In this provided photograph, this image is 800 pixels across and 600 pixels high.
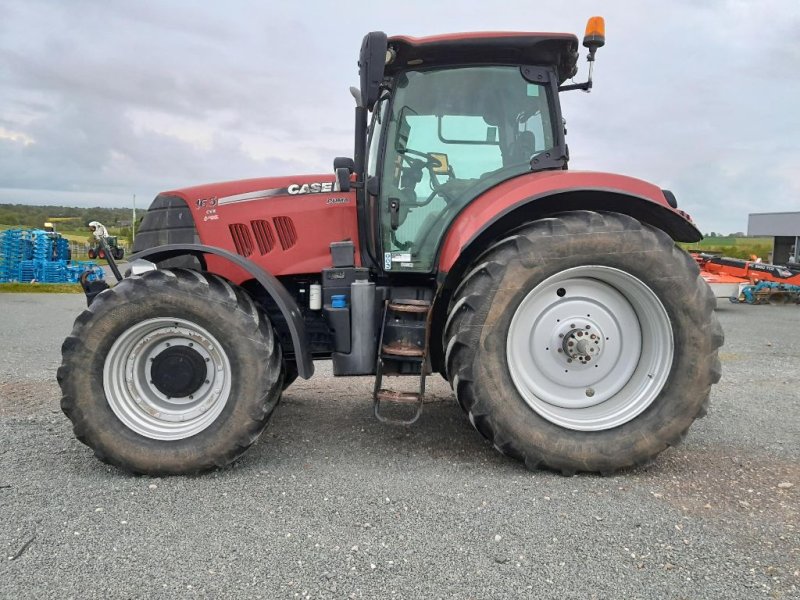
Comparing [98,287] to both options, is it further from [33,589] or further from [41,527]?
[33,589]

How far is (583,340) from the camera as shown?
10.9ft

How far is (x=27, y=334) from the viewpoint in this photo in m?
8.89

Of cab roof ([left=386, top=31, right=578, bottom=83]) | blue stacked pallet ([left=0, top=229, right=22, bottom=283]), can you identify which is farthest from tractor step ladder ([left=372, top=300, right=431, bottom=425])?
blue stacked pallet ([left=0, top=229, right=22, bottom=283])

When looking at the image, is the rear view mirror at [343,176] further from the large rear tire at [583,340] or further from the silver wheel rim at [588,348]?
the silver wheel rim at [588,348]

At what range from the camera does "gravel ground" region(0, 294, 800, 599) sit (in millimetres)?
2209

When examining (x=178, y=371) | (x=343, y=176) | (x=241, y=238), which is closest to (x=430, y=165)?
(x=343, y=176)

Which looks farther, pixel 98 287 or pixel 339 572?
pixel 98 287

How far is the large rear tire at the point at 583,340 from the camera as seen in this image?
3160mm

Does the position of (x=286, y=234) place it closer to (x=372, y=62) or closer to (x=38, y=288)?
(x=372, y=62)

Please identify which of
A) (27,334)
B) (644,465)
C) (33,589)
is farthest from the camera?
(27,334)

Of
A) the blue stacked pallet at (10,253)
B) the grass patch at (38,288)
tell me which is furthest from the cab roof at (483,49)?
the blue stacked pallet at (10,253)

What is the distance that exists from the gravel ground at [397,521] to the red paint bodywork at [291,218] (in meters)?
1.15

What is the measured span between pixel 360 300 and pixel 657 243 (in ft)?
5.66

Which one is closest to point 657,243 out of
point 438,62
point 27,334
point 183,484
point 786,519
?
point 786,519
